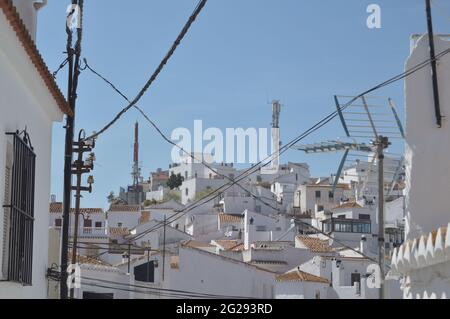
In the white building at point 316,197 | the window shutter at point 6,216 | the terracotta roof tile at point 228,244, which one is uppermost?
the white building at point 316,197

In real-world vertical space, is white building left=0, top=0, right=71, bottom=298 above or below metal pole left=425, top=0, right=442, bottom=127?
below

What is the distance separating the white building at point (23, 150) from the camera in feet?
26.8

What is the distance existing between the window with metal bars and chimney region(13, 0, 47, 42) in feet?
5.43

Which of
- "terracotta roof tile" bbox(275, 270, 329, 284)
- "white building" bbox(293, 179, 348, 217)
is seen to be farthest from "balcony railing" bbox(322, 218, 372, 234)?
"white building" bbox(293, 179, 348, 217)

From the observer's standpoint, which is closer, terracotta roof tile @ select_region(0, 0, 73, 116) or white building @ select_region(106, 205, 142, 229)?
terracotta roof tile @ select_region(0, 0, 73, 116)

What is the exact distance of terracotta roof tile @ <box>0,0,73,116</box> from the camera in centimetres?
755

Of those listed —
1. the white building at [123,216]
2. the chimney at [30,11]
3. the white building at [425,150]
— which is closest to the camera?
the chimney at [30,11]

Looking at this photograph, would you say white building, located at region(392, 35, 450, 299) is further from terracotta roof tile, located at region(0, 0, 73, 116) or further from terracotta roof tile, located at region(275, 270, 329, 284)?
terracotta roof tile, located at region(275, 270, 329, 284)

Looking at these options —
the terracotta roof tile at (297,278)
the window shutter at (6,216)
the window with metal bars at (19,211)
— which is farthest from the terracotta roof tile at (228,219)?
the window shutter at (6,216)

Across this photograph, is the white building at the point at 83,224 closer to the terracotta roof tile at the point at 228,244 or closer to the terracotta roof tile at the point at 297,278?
the terracotta roof tile at the point at 228,244
